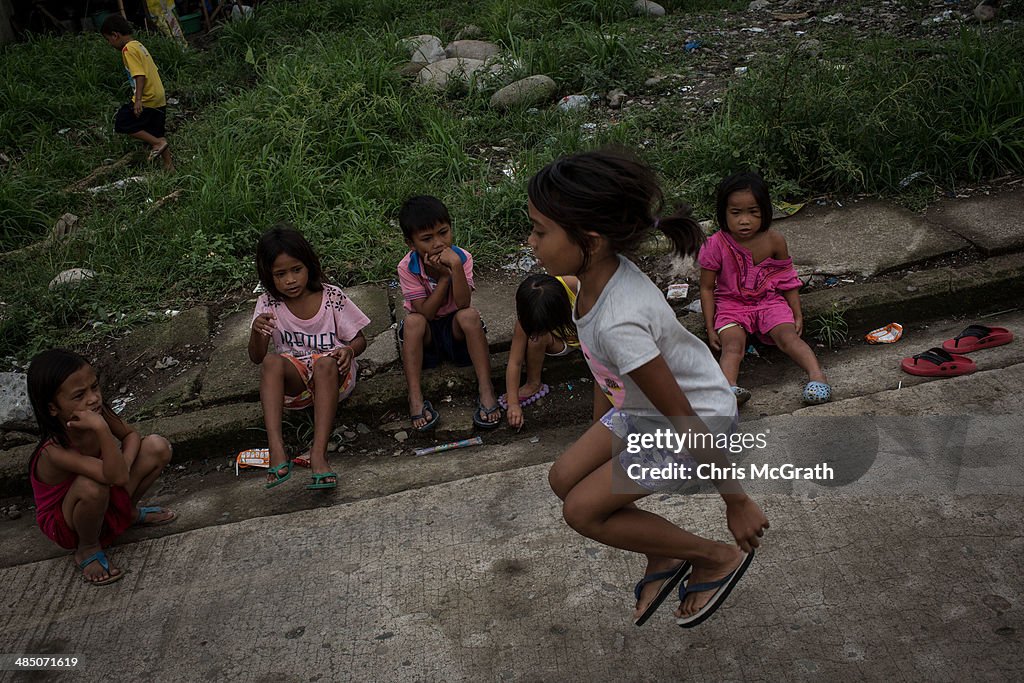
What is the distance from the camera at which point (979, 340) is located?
3559 millimetres

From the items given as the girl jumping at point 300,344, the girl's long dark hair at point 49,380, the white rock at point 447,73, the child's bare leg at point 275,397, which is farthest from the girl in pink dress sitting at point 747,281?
the white rock at point 447,73

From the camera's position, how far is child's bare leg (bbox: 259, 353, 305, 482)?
3.43 meters

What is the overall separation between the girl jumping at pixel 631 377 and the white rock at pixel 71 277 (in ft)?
11.2

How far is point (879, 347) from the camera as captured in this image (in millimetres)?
3812

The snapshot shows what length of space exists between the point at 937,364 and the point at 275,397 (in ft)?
8.35

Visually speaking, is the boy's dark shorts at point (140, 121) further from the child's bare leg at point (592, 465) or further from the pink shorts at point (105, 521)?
the child's bare leg at point (592, 465)

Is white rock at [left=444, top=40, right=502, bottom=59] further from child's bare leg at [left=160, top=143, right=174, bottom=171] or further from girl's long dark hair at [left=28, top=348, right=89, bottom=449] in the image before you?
girl's long dark hair at [left=28, top=348, right=89, bottom=449]

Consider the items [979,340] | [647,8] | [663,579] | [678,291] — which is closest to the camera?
[663,579]

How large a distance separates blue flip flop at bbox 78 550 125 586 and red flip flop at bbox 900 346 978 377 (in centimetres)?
297

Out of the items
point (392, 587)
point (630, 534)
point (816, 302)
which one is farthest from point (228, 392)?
point (816, 302)

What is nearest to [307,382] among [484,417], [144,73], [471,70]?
[484,417]

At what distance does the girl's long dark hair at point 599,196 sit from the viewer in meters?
2.05

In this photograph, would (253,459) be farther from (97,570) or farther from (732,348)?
(732,348)

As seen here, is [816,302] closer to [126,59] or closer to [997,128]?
[997,128]
